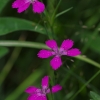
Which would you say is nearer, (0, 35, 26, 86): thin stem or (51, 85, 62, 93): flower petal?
(51, 85, 62, 93): flower petal

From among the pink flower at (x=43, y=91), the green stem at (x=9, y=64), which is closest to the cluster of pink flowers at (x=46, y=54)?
the pink flower at (x=43, y=91)

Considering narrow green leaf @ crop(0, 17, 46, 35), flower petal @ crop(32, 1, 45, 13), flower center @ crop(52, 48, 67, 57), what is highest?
narrow green leaf @ crop(0, 17, 46, 35)

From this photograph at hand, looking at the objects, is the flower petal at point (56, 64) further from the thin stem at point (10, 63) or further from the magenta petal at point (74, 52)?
the thin stem at point (10, 63)

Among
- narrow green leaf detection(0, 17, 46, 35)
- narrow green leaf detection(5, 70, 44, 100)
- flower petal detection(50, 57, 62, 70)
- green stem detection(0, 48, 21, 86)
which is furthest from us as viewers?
green stem detection(0, 48, 21, 86)

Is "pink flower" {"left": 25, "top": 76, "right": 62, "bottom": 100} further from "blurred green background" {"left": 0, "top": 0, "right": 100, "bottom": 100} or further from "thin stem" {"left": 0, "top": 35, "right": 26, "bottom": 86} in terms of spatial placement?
"thin stem" {"left": 0, "top": 35, "right": 26, "bottom": 86}

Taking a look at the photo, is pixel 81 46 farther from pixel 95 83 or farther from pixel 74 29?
pixel 95 83

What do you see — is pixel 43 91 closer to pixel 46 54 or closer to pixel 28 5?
pixel 46 54

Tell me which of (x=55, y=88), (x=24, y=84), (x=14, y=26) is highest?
(x=14, y=26)

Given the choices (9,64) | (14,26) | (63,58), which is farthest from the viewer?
(9,64)

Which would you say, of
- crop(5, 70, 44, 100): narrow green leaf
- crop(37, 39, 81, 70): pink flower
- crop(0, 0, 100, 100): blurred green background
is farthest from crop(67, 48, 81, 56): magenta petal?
crop(5, 70, 44, 100): narrow green leaf

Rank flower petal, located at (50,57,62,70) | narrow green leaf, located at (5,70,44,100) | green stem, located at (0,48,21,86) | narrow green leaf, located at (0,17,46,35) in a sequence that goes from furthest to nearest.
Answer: green stem, located at (0,48,21,86)
narrow green leaf, located at (5,70,44,100)
narrow green leaf, located at (0,17,46,35)
flower petal, located at (50,57,62,70)

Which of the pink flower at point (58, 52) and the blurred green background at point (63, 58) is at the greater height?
the blurred green background at point (63, 58)

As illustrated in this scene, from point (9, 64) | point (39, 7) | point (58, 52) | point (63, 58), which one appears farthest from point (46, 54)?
point (9, 64)
